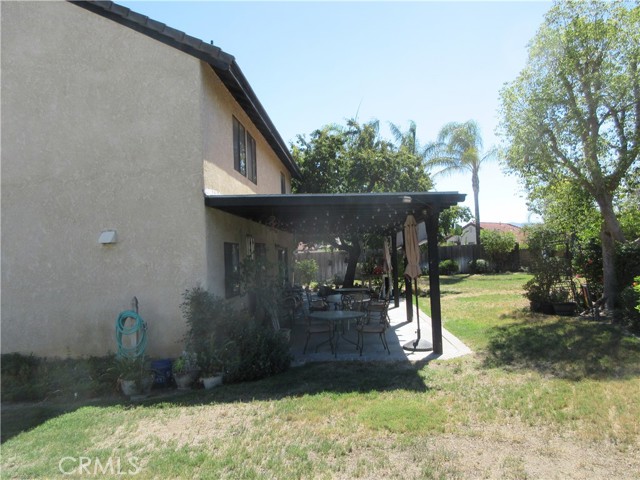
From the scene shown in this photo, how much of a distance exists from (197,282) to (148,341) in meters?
1.40

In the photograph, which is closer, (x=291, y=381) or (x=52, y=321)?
(x=291, y=381)

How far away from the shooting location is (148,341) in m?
7.63

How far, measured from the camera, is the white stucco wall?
763 cm

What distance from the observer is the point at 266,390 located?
6262 mm

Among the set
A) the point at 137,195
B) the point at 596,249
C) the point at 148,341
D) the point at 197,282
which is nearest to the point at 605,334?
the point at 596,249

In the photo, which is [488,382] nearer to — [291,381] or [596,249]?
[291,381]

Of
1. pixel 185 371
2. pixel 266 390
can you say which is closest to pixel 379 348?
pixel 266 390

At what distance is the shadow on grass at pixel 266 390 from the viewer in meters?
5.78

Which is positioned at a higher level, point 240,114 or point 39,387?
point 240,114

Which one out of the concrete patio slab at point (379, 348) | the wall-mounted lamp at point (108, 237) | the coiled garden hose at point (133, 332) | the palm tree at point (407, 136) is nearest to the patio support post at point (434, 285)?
the concrete patio slab at point (379, 348)

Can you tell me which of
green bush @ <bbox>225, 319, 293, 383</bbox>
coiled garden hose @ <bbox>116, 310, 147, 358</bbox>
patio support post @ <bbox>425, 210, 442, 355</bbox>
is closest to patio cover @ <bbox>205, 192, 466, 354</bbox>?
patio support post @ <bbox>425, 210, 442, 355</bbox>

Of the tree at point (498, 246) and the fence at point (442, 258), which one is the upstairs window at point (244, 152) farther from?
the tree at point (498, 246)

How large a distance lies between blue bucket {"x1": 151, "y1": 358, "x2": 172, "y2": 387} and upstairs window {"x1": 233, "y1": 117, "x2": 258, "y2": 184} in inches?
184

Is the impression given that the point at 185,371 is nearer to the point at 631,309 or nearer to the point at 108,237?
the point at 108,237
